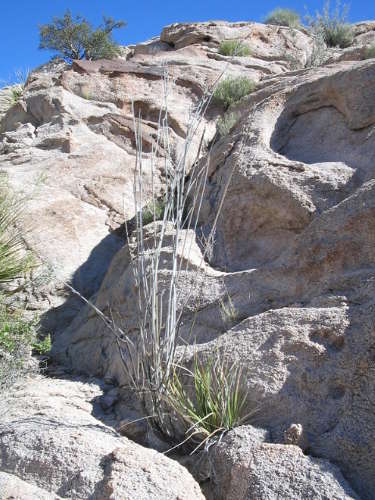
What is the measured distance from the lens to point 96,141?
6980 mm

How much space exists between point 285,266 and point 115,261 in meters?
1.86

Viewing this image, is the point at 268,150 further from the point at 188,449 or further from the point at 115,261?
the point at 188,449

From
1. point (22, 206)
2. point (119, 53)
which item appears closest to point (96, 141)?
point (22, 206)

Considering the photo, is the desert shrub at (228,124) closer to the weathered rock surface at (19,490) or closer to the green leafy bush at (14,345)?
the green leafy bush at (14,345)

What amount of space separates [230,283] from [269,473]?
1.68m

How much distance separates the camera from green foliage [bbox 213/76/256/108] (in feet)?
24.4

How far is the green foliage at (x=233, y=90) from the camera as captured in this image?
7438 mm

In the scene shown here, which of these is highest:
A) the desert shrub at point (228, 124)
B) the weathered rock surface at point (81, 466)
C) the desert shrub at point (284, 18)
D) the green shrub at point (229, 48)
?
the desert shrub at point (284, 18)

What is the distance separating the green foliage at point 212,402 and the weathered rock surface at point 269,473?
0.15 meters

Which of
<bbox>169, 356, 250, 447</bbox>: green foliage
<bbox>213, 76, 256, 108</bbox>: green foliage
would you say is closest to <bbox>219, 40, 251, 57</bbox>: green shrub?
<bbox>213, 76, 256, 108</bbox>: green foliage

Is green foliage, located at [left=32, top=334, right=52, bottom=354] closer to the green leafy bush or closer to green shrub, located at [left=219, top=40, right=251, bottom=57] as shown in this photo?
the green leafy bush

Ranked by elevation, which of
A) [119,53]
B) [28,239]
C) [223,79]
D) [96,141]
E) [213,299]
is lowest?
[213,299]

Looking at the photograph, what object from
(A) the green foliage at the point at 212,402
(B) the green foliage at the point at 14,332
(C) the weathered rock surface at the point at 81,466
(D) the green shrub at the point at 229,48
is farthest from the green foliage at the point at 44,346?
(D) the green shrub at the point at 229,48

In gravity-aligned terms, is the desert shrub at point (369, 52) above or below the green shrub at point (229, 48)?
below
